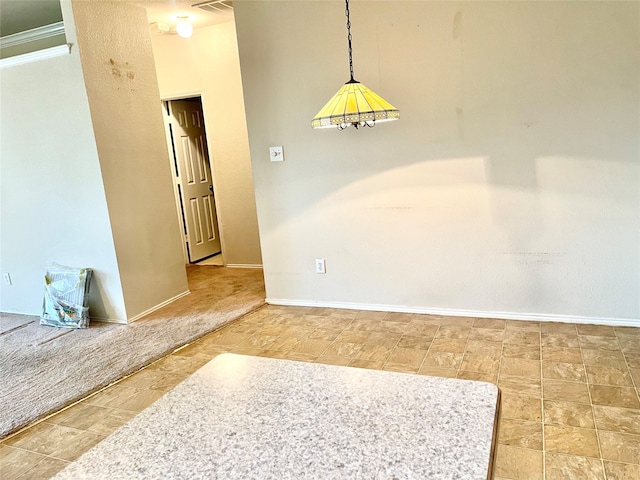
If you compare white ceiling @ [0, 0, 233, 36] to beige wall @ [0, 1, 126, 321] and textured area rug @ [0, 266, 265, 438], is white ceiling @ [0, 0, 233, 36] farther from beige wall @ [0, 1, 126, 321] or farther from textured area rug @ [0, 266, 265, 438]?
textured area rug @ [0, 266, 265, 438]

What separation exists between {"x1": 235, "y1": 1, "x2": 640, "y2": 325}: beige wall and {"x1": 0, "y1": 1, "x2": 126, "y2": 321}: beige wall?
1.25 meters

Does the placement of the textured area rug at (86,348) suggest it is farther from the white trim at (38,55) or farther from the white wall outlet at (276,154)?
the white trim at (38,55)

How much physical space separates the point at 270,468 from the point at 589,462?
5.39 ft

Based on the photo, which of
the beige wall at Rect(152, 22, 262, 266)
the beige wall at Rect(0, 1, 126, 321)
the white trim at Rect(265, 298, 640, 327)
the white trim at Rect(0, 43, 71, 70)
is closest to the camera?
the white trim at Rect(265, 298, 640, 327)

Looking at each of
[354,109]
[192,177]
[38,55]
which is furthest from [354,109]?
[192,177]

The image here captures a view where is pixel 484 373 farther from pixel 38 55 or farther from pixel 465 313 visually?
pixel 38 55

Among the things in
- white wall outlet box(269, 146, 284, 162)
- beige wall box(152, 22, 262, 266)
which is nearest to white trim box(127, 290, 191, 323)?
beige wall box(152, 22, 262, 266)

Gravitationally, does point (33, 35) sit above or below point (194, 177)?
above

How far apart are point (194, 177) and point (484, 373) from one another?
4.27m

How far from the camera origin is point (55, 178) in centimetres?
367

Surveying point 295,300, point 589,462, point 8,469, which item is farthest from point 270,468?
point 295,300

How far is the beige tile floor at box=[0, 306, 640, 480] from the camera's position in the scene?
1924 millimetres

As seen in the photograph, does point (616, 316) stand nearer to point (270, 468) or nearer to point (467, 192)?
point (467, 192)

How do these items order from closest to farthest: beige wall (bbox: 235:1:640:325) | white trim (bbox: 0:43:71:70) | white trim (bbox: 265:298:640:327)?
beige wall (bbox: 235:1:640:325), white trim (bbox: 265:298:640:327), white trim (bbox: 0:43:71:70)
